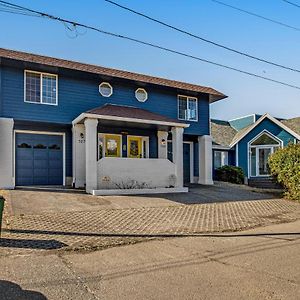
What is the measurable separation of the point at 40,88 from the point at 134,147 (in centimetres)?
606

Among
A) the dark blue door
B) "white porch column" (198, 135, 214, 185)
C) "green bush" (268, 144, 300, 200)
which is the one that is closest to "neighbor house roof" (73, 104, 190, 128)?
"white porch column" (198, 135, 214, 185)

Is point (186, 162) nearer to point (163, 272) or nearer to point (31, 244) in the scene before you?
point (31, 244)

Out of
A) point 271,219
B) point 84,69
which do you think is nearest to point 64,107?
point 84,69

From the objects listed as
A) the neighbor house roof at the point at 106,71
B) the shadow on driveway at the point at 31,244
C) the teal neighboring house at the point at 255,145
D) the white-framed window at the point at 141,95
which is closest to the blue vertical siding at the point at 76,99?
the white-framed window at the point at 141,95

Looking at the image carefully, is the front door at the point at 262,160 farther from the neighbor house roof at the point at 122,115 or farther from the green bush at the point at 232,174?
the neighbor house roof at the point at 122,115

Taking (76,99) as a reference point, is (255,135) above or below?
below

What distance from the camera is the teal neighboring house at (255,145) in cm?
2428

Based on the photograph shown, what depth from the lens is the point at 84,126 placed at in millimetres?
16656

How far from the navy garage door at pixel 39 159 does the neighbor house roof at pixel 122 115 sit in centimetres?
197

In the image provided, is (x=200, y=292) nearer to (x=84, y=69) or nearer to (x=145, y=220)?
(x=145, y=220)

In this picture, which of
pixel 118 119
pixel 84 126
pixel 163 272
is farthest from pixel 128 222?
pixel 84 126

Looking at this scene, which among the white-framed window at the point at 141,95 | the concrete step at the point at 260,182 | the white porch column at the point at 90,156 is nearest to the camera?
the white porch column at the point at 90,156

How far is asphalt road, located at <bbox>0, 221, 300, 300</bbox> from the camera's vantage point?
14.2ft

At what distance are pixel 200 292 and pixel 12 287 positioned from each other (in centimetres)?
251
